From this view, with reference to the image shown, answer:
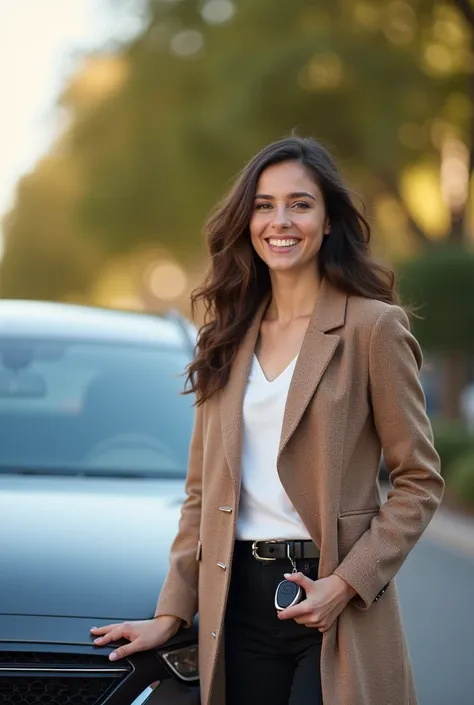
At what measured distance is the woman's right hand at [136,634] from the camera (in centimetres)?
319

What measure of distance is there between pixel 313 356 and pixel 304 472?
276 mm

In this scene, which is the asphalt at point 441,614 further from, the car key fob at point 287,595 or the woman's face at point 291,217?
the woman's face at point 291,217

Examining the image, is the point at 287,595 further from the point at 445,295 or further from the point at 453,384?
the point at 453,384

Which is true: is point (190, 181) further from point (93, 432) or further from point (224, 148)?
point (93, 432)

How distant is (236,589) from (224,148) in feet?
73.6

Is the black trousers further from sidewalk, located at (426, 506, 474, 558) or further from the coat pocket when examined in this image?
sidewalk, located at (426, 506, 474, 558)

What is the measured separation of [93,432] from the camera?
4668 millimetres

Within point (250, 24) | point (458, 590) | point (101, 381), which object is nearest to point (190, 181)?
point (250, 24)

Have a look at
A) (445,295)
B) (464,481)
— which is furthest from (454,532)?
(445,295)

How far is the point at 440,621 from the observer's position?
732 centimetres

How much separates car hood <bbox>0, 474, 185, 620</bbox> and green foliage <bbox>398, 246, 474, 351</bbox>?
43.8 feet

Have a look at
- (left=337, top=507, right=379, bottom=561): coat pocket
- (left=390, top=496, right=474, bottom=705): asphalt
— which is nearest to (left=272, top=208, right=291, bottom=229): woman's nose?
(left=337, top=507, right=379, bottom=561): coat pocket

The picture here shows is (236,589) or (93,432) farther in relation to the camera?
(93,432)

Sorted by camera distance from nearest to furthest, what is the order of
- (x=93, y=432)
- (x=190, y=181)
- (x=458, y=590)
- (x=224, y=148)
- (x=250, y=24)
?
(x=93, y=432)
(x=458, y=590)
(x=250, y=24)
(x=224, y=148)
(x=190, y=181)
